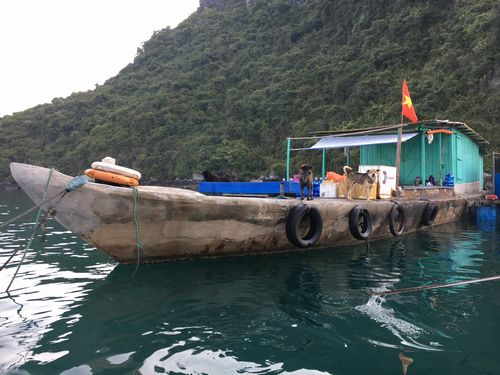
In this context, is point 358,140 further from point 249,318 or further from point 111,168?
point 249,318

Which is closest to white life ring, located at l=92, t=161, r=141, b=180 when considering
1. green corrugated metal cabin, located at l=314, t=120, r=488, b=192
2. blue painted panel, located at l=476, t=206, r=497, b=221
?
green corrugated metal cabin, located at l=314, t=120, r=488, b=192

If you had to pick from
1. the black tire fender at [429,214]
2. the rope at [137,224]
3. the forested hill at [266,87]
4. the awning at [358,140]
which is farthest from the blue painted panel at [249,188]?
the forested hill at [266,87]

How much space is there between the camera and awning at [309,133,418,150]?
13.5 meters

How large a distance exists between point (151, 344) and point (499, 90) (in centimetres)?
3148

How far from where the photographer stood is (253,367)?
11.0 feet

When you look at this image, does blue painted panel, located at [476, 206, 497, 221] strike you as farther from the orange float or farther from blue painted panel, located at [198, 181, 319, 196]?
the orange float

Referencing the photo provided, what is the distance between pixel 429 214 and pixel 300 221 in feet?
20.4

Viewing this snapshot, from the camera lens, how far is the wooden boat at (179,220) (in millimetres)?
5781

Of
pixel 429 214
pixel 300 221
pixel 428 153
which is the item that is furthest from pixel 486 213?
pixel 300 221

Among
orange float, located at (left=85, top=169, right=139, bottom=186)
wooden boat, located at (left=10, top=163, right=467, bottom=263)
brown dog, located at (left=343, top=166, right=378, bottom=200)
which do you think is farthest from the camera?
brown dog, located at (left=343, top=166, right=378, bottom=200)

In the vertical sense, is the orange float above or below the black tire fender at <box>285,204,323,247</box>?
above

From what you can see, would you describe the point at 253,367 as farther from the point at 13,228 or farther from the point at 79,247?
the point at 13,228

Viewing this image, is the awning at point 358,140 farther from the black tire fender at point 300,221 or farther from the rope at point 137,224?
the rope at point 137,224

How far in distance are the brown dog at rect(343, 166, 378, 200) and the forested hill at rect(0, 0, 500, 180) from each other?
19669mm
